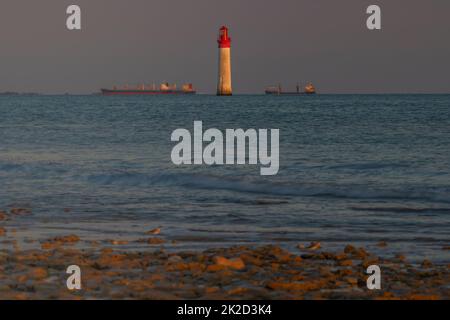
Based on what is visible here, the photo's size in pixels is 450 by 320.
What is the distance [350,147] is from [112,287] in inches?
1036

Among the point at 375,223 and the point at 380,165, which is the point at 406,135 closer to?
the point at 380,165

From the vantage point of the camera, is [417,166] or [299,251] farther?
[417,166]

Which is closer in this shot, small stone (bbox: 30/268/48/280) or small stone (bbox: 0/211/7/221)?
small stone (bbox: 30/268/48/280)

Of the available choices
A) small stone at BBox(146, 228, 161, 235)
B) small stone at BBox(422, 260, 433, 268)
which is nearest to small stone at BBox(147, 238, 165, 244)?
small stone at BBox(146, 228, 161, 235)

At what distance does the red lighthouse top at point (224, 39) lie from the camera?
420 ft

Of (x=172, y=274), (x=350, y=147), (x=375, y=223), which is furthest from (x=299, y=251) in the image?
(x=350, y=147)

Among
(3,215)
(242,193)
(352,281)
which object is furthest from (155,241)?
(242,193)

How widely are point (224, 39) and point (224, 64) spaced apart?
5254 millimetres

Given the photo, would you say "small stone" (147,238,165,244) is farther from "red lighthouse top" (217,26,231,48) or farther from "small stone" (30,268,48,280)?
"red lighthouse top" (217,26,231,48)

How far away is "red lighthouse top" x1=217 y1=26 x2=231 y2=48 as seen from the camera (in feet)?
420

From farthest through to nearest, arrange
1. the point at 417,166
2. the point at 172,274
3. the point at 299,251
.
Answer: the point at 417,166 < the point at 299,251 < the point at 172,274

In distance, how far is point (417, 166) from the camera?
26.4m

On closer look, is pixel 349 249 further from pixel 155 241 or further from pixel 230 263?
pixel 155 241
